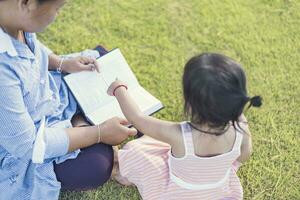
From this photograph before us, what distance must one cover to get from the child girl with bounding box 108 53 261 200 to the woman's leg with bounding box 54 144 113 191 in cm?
6

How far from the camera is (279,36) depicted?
2.41 m

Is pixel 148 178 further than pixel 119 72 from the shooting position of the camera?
No

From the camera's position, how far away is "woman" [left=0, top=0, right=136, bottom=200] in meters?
1.40

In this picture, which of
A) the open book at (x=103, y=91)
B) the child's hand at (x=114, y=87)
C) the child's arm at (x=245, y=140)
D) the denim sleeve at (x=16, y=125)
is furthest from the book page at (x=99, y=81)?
the child's arm at (x=245, y=140)

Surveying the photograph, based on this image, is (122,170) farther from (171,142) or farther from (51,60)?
(51,60)

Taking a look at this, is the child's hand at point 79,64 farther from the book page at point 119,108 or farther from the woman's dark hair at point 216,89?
the woman's dark hair at point 216,89

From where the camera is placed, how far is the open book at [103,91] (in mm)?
1818

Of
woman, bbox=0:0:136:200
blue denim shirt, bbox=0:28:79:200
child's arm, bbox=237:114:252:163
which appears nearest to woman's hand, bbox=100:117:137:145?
woman, bbox=0:0:136:200

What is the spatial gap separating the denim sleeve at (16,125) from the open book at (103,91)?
0.25 meters

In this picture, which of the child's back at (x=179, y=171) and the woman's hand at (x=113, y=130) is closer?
the child's back at (x=179, y=171)

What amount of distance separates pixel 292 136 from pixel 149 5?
927 mm

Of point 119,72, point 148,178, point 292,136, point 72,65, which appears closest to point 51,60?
point 72,65

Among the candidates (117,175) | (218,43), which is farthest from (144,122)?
(218,43)

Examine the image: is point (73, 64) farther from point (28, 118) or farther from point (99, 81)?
point (28, 118)
